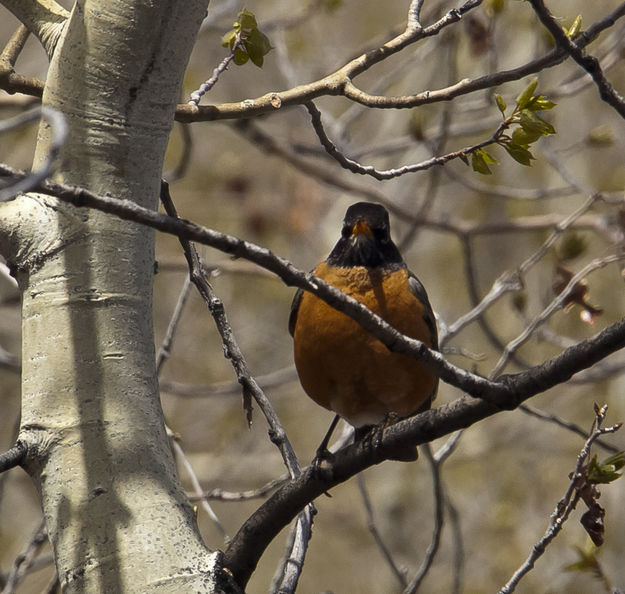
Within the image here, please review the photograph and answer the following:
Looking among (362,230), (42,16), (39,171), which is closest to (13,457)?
(39,171)

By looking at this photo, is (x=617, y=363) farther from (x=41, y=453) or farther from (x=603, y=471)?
(x=41, y=453)

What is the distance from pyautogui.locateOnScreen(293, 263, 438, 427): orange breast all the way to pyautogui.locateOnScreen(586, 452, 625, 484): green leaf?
99 cm

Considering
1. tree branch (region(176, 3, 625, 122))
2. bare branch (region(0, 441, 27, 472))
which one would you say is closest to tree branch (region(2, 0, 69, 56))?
tree branch (region(176, 3, 625, 122))

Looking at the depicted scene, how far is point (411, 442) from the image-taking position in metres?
1.89

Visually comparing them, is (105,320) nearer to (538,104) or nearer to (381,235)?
(538,104)

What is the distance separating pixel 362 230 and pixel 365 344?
30.6 inches

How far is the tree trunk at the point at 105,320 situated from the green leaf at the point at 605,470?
1.11m

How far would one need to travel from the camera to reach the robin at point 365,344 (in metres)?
3.28

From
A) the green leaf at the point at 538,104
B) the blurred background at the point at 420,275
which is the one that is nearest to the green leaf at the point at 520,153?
the green leaf at the point at 538,104

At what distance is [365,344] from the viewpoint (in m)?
3.27

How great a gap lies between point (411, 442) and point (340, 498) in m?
9.32

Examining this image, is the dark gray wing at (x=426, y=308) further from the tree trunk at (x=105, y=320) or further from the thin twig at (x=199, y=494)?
the tree trunk at (x=105, y=320)

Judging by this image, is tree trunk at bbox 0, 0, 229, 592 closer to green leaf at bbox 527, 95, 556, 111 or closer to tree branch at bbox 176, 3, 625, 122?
tree branch at bbox 176, 3, 625, 122

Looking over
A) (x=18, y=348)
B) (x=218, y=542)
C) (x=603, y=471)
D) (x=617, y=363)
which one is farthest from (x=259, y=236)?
(x=603, y=471)
